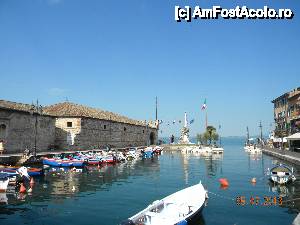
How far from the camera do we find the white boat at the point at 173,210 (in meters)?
15.0

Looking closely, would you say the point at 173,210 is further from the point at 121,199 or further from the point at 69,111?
the point at 69,111

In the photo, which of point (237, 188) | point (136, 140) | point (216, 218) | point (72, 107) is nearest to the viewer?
point (216, 218)

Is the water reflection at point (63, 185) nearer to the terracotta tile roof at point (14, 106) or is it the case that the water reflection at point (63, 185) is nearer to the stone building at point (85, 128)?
the terracotta tile roof at point (14, 106)

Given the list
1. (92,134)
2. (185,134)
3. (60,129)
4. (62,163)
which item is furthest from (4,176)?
(185,134)

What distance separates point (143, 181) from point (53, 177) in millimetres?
9770

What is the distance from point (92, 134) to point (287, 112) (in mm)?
43662

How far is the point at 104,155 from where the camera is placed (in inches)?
2020

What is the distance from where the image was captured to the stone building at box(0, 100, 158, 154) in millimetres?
43438

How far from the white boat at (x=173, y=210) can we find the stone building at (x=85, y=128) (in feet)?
130

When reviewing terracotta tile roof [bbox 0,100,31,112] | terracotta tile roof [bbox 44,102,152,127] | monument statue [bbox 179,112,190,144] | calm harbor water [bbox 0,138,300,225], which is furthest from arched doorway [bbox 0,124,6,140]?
monument statue [bbox 179,112,190,144]

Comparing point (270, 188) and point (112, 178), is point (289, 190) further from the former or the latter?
point (112, 178)

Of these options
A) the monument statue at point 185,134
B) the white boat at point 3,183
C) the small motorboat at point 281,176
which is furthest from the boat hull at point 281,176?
the monument statue at point 185,134

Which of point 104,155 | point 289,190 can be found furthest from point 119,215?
point 104,155

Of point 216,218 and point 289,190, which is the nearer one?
point 216,218
